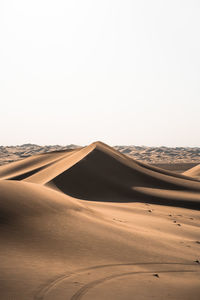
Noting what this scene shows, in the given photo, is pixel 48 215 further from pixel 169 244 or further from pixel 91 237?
pixel 169 244

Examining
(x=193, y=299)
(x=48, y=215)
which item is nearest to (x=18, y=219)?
Result: (x=48, y=215)

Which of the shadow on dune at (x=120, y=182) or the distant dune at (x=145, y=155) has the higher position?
the shadow on dune at (x=120, y=182)

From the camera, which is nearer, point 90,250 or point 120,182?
point 90,250

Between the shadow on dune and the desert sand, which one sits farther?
the shadow on dune

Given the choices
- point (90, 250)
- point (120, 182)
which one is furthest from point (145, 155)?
point (90, 250)

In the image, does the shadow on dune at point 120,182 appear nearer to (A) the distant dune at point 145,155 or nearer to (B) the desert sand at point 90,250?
(B) the desert sand at point 90,250

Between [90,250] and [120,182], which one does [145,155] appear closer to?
[120,182]

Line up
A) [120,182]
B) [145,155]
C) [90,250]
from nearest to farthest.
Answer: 1. [90,250]
2. [120,182]
3. [145,155]

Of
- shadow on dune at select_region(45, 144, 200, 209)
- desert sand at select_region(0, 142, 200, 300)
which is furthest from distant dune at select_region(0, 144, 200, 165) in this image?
desert sand at select_region(0, 142, 200, 300)

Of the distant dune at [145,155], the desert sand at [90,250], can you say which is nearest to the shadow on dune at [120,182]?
the desert sand at [90,250]

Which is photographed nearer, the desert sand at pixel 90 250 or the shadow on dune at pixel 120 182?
the desert sand at pixel 90 250

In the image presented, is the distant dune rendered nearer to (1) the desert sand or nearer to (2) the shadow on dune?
(2) the shadow on dune

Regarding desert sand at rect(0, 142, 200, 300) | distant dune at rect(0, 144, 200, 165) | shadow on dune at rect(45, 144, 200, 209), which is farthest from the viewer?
distant dune at rect(0, 144, 200, 165)

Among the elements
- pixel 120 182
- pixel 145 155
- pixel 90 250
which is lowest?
pixel 145 155
